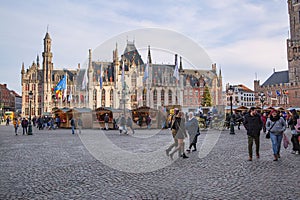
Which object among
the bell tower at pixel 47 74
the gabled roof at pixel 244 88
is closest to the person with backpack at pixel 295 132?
the bell tower at pixel 47 74

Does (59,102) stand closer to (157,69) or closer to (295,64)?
(157,69)

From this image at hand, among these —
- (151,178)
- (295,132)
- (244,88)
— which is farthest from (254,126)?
(244,88)

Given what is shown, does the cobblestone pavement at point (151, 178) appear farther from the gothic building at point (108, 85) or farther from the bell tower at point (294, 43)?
the bell tower at point (294, 43)

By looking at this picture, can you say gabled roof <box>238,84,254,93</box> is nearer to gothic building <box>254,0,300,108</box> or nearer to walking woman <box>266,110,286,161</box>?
gothic building <box>254,0,300,108</box>

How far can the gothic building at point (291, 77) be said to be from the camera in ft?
203

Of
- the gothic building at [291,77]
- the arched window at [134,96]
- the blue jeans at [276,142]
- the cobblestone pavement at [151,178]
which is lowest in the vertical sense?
the cobblestone pavement at [151,178]

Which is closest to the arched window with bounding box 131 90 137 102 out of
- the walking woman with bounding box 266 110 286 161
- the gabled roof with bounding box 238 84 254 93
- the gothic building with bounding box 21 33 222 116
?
the gothic building with bounding box 21 33 222 116

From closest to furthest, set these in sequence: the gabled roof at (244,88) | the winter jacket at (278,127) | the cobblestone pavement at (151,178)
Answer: the cobblestone pavement at (151,178)
the winter jacket at (278,127)
the gabled roof at (244,88)

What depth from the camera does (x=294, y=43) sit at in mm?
64062

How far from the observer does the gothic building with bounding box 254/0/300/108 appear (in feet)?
203

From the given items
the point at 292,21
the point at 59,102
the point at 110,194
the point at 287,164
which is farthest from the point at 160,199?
the point at 292,21

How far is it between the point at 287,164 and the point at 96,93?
2203 inches

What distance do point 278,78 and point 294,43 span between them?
30.1 feet

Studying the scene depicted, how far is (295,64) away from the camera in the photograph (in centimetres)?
6319
